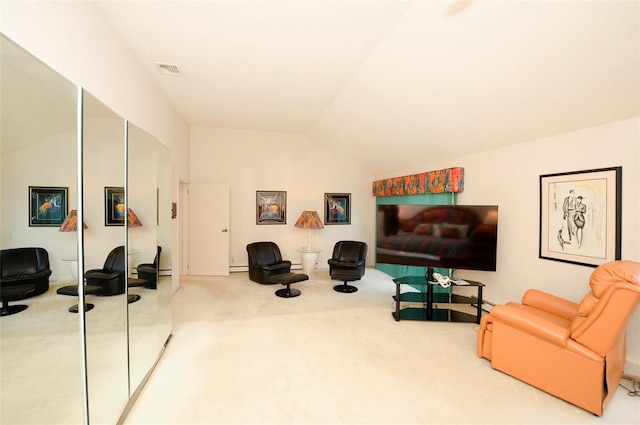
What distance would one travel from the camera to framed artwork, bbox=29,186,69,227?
1.17m

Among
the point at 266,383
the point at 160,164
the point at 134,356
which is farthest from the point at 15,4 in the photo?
the point at 266,383

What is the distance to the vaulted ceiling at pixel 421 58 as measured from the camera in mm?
2012

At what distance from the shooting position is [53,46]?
1.77m

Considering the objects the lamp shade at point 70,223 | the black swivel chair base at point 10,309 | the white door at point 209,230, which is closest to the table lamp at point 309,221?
the white door at point 209,230

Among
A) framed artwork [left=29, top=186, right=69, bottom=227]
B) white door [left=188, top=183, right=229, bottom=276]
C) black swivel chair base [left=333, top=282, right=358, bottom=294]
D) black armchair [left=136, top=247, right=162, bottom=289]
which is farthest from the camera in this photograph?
white door [left=188, top=183, right=229, bottom=276]

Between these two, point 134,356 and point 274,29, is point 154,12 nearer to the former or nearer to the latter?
point 274,29

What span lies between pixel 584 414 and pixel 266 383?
95.2 inches

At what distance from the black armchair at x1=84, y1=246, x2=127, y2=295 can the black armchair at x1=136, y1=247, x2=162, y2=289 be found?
11.5 inches

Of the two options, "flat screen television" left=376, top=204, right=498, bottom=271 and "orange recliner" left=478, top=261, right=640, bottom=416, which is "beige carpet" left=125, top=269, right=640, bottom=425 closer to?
"orange recliner" left=478, top=261, right=640, bottom=416

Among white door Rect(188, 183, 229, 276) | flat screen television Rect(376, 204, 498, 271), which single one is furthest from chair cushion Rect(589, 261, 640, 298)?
white door Rect(188, 183, 229, 276)

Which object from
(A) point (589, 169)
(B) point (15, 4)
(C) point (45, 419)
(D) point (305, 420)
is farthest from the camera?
(A) point (589, 169)

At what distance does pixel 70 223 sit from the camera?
1394 mm

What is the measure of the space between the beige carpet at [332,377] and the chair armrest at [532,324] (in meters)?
0.48

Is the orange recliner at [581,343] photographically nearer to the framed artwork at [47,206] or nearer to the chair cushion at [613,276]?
the chair cushion at [613,276]
